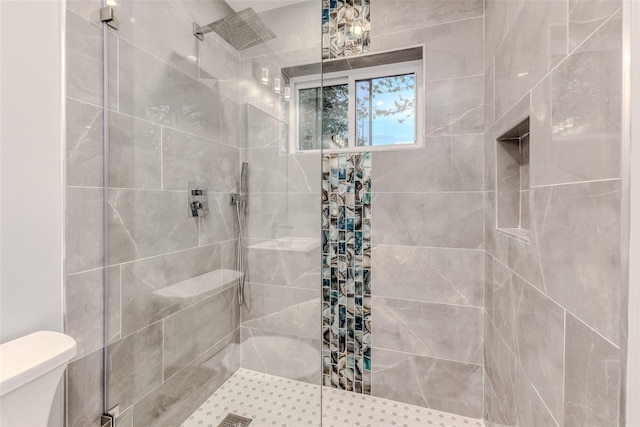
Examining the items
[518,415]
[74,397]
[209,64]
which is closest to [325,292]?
[518,415]

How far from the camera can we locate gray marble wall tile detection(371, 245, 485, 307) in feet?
5.42

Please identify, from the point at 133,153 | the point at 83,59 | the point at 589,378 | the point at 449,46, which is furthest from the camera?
the point at 449,46

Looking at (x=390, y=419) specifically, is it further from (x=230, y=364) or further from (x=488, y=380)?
(x=230, y=364)

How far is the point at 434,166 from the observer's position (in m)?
1.70

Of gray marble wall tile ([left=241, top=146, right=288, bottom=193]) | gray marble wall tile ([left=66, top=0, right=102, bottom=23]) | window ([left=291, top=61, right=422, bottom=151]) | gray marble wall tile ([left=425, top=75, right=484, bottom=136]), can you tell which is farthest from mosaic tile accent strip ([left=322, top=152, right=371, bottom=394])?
gray marble wall tile ([left=66, top=0, right=102, bottom=23])

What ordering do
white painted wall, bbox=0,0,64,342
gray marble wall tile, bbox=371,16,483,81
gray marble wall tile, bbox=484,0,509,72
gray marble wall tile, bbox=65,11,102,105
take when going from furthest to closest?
gray marble wall tile, bbox=371,16,483,81, gray marble wall tile, bbox=484,0,509,72, gray marble wall tile, bbox=65,11,102,105, white painted wall, bbox=0,0,64,342

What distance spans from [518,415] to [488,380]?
54 cm

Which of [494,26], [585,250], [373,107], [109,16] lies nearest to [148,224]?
[109,16]

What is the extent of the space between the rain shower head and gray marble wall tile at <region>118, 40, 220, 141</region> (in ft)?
0.84

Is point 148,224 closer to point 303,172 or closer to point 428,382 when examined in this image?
point 303,172

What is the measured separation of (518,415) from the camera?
1.05 meters

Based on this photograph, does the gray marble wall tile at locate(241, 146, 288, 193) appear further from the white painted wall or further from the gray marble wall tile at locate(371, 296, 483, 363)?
the gray marble wall tile at locate(371, 296, 483, 363)

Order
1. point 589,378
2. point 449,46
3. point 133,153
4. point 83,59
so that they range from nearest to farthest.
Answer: point 589,378 < point 83,59 < point 133,153 < point 449,46

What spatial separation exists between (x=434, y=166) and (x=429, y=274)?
65 cm
